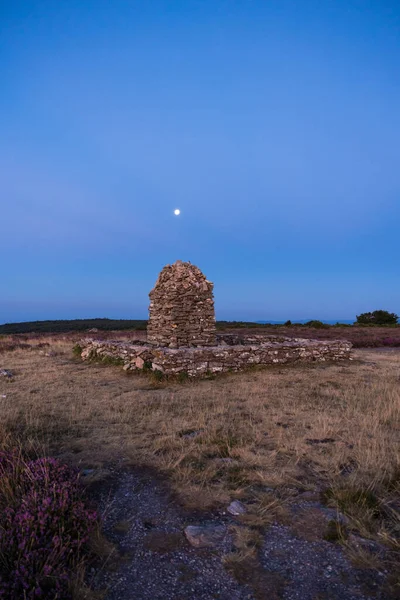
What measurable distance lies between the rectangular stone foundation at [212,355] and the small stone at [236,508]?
8.43 m

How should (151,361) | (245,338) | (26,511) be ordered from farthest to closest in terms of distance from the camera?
(245,338) → (151,361) → (26,511)

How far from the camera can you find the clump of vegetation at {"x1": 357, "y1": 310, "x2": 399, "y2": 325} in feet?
166

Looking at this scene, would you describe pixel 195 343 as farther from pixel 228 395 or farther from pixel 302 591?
pixel 302 591

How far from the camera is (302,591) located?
3111 mm

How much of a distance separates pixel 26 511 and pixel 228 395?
7.42m

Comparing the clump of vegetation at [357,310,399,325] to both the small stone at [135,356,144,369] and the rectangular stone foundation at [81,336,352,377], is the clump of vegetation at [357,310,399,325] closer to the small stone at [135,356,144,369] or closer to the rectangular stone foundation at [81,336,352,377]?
the rectangular stone foundation at [81,336,352,377]

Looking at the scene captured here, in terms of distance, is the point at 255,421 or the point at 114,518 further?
the point at 255,421

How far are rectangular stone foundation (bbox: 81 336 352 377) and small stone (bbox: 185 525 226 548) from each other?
348 inches

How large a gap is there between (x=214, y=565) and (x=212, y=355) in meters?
10.1

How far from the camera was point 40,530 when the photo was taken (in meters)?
3.32

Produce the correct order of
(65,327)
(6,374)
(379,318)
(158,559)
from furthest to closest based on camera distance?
(65,327)
(379,318)
(6,374)
(158,559)

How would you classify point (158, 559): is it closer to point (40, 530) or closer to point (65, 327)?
point (40, 530)

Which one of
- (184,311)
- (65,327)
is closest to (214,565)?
(184,311)

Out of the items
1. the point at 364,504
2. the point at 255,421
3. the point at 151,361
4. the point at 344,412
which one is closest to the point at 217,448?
the point at 255,421
